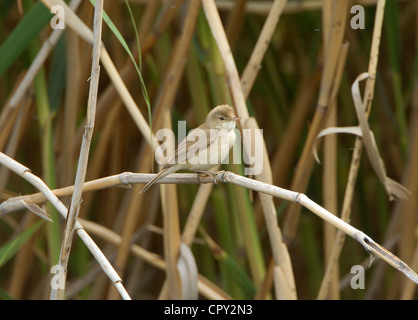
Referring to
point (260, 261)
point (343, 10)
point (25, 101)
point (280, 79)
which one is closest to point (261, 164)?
point (260, 261)

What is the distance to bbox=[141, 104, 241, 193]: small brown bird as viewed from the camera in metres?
1.48

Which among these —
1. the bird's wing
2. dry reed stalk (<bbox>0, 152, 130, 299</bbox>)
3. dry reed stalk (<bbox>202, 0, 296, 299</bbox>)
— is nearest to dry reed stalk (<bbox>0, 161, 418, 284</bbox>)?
dry reed stalk (<bbox>0, 152, 130, 299</bbox>)

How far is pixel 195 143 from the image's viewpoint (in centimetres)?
150

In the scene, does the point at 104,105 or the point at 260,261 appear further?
the point at 104,105

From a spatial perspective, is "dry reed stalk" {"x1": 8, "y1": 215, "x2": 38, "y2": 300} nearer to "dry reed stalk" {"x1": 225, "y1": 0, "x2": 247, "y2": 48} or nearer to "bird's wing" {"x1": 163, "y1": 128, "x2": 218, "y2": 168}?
"bird's wing" {"x1": 163, "y1": 128, "x2": 218, "y2": 168}

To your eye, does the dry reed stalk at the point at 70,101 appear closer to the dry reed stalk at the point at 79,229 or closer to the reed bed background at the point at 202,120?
the reed bed background at the point at 202,120

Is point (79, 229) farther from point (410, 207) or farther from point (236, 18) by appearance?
point (410, 207)

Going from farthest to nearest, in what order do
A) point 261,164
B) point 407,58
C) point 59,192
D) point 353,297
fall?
1. point 407,58
2. point 353,297
3. point 261,164
4. point 59,192

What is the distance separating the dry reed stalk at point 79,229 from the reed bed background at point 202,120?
0.14 m

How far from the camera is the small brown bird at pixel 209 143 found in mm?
1476

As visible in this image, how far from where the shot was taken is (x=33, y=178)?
1234 millimetres

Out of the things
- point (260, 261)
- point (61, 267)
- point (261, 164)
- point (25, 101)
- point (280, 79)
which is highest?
point (280, 79)
